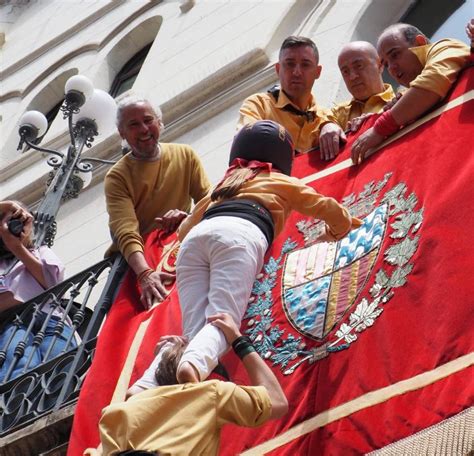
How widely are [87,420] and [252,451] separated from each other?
3.93 feet

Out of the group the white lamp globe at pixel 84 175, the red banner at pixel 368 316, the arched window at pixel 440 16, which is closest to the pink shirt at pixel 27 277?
the red banner at pixel 368 316

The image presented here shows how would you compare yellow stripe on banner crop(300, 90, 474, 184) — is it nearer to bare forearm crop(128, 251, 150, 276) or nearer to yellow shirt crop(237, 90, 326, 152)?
yellow shirt crop(237, 90, 326, 152)

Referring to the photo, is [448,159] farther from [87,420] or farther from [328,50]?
[328,50]

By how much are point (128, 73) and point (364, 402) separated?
10317mm

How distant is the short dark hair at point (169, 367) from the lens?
15.6ft

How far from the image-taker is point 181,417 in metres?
4.43

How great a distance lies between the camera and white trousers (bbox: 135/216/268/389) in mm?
5203

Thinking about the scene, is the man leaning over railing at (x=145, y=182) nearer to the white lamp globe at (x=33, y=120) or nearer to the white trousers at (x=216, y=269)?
the white trousers at (x=216, y=269)

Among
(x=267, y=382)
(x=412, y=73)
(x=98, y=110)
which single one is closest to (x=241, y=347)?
(x=267, y=382)

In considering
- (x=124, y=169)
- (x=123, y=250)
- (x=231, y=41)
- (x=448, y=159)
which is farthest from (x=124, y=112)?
(x=231, y=41)

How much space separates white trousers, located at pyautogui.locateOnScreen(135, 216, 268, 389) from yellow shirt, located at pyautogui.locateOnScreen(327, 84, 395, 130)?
2.12 meters

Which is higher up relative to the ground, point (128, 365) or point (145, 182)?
point (145, 182)

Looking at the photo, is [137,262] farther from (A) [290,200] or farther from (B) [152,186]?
(A) [290,200]

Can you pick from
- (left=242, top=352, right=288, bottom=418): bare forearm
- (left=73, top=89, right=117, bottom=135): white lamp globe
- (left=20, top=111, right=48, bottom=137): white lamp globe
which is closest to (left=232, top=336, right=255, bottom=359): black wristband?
(left=242, top=352, right=288, bottom=418): bare forearm
